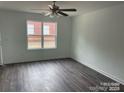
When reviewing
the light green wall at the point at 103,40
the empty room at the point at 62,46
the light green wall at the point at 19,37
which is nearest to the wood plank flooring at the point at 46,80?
the empty room at the point at 62,46

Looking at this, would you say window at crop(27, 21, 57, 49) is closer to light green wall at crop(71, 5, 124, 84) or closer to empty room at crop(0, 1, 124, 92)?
empty room at crop(0, 1, 124, 92)

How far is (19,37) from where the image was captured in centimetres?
545

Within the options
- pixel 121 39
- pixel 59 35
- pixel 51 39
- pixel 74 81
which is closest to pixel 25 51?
pixel 51 39

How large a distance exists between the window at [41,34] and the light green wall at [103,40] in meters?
1.40

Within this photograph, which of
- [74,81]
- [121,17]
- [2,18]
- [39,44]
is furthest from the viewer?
[39,44]

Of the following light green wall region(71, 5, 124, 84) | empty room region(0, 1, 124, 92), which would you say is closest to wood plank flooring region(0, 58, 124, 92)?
empty room region(0, 1, 124, 92)

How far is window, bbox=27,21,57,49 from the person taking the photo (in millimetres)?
5785

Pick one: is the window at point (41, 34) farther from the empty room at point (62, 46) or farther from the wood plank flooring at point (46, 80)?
the wood plank flooring at point (46, 80)

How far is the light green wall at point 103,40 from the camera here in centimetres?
358

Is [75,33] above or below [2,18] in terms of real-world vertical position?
below

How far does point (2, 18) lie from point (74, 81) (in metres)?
4.05

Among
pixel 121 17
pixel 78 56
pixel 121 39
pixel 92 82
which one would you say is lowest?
pixel 92 82

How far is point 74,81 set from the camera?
3684 mm

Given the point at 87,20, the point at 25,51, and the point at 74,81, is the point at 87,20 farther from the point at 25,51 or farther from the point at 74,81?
the point at 25,51
